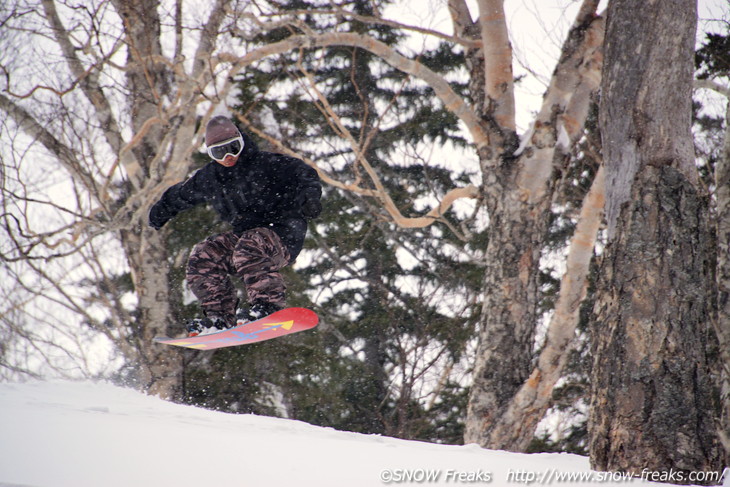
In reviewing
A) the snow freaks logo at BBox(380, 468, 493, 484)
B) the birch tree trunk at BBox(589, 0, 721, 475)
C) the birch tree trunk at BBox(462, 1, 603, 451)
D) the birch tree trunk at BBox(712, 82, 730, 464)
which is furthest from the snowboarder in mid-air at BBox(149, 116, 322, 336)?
the birch tree trunk at BBox(712, 82, 730, 464)

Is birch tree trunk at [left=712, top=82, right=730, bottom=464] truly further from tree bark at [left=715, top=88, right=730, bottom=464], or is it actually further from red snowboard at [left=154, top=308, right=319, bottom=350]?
red snowboard at [left=154, top=308, right=319, bottom=350]

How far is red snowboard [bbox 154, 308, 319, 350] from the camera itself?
3.86m

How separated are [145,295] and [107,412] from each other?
4732 mm

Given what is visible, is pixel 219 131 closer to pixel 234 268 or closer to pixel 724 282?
pixel 234 268

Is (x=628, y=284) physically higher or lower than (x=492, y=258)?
lower

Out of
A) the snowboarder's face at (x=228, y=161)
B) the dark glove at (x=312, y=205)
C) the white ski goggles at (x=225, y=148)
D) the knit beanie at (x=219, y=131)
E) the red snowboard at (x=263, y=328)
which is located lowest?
the red snowboard at (x=263, y=328)

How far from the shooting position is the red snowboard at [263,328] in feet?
12.6

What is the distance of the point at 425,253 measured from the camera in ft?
38.2

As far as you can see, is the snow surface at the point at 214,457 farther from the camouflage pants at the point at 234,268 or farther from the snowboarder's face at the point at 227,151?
the snowboarder's face at the point at 227,151

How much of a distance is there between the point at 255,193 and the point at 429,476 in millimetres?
2380

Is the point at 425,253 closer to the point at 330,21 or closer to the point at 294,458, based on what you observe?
the point at 330,21

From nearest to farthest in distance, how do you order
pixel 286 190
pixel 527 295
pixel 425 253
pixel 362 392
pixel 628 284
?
pixel 628 284
pixel 286 190
pixel 527 295
pixel 362 392
pixel 425 253

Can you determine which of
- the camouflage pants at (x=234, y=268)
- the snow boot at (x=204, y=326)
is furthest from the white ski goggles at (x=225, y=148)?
the snow boot at (x=204, y=326)

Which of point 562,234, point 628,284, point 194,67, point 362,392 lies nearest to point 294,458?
point 628,284
